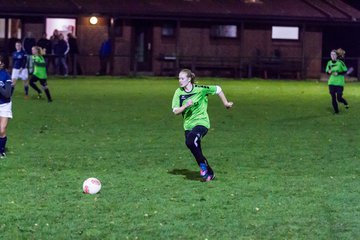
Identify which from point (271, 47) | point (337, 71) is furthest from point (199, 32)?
point (337, 71)

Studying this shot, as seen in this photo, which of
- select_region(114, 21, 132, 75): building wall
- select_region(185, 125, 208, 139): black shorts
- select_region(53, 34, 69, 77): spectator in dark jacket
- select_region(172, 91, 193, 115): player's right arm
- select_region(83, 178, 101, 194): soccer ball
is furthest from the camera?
select_region(114, 21, 132, 75): building wall

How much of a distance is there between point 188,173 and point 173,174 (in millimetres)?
262

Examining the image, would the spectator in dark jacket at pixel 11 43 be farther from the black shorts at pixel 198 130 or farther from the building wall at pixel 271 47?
the black shorts at pixel 198 130

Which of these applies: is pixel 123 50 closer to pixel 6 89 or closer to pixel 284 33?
pixel 284 33

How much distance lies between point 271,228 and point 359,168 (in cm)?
455

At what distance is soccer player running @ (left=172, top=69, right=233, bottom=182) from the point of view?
10750mm

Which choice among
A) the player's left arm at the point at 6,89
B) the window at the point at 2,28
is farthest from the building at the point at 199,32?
the player's left arm at the point at 6,89

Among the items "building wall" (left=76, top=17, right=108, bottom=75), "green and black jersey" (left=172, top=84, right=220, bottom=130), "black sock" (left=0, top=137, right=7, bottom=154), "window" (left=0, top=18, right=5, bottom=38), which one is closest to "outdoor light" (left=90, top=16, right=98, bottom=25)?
"building wall" (left=76, top=17, right=108, bottom=75)

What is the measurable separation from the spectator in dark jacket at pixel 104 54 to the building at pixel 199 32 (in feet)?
1.32

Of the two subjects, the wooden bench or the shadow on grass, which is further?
the wooden bench

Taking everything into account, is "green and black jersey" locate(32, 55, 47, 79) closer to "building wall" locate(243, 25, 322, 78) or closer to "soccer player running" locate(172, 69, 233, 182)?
"soccer player running" locate(172, 69, 233, 182)

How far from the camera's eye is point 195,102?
35.8 feet

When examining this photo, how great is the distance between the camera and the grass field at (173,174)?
26.6 ft

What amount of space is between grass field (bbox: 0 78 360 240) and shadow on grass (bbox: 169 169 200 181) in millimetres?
31
